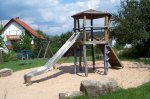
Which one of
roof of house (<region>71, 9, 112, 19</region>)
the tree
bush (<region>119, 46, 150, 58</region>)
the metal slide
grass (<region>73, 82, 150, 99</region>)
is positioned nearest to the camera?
grass (<region>73, 82, 150, 99</region>)

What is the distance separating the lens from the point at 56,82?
1338cm

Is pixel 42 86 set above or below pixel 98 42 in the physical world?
below

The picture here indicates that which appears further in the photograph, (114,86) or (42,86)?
(42,86)

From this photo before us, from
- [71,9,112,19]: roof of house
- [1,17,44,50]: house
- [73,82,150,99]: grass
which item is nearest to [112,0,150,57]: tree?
[71,9,112,19]: roof of house

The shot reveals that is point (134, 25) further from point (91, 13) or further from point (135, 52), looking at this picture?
point (91, 13)

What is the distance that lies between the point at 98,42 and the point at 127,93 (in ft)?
17.7

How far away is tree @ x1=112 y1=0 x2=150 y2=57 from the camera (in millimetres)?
25094

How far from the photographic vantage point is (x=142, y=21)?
25391mm

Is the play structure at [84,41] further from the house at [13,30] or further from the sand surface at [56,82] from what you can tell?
the house at [13,30]

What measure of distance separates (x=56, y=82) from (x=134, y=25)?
13.2 m

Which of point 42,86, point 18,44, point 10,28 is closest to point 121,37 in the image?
point 42,86

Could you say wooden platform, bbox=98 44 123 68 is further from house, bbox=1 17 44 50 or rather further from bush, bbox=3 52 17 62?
house, bbox=1 17 44 50

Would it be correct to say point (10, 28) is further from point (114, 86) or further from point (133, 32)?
point (114, 86)

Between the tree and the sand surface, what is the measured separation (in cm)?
938
